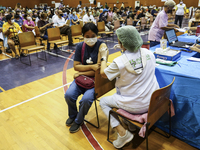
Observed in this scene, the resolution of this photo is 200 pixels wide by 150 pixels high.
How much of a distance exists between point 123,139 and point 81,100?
28.6 inches

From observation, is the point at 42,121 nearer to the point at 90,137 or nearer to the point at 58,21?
the point at 90,137

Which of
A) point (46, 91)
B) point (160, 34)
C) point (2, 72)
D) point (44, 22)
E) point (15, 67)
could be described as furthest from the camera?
point (44, 22)

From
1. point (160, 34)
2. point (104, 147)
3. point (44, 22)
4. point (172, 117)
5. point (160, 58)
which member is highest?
point (44, 22)

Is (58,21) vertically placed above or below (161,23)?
above

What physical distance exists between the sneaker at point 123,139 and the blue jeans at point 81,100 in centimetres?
57

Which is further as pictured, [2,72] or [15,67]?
[15,67]

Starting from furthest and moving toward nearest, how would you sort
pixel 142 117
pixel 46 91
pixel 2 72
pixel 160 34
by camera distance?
1. pixel 2 72
2. pixel 160 34
3. pixel 46 91
4. pixel 142 117

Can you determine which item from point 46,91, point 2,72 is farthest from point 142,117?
point 2,72

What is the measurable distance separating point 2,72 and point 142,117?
4247 mm

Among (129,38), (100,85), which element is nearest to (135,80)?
(129,38)

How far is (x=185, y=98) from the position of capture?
1984 mm

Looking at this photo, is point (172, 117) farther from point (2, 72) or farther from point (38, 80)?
point (2, 72)

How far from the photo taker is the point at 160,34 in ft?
13.2

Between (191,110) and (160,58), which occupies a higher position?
(160,58)
